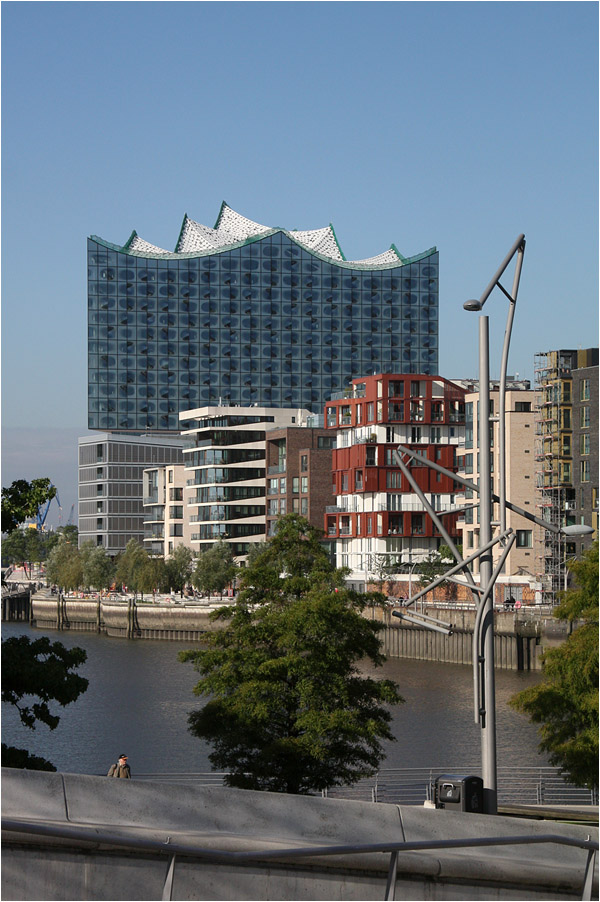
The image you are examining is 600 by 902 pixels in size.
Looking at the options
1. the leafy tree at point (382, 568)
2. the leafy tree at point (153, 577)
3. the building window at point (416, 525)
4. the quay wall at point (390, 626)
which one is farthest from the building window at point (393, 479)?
the leafy tree at point (153, 577)

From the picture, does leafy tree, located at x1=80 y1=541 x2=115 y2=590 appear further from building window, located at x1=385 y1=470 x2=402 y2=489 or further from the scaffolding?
the scaffolding

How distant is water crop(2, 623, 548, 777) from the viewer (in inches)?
1868

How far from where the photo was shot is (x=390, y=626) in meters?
101

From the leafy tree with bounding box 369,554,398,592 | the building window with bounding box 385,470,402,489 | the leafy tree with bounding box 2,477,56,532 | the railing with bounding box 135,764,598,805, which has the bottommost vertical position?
the railing with bounding box 135,764,598,805

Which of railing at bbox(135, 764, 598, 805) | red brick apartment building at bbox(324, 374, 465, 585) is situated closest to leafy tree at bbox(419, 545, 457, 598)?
red brick apartment building at bbox(324, 374, 465, 585)

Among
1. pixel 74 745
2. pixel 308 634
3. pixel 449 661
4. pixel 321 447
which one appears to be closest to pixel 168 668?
pixel 449 661

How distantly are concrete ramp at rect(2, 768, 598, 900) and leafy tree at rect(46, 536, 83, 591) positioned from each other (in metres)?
147

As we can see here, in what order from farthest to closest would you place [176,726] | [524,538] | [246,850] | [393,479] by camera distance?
1. [393,479]
2. [524,538]
3. [176,726]
4. [246,850]

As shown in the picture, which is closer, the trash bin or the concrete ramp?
the concrete ramp

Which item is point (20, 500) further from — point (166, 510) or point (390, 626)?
point (166, 510)

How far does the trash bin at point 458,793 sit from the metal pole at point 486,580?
248 mm

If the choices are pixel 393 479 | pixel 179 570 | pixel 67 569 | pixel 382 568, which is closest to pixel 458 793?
pixel 382 568

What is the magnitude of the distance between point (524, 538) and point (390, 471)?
1595 centimetres

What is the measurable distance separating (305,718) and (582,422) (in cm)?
7016
